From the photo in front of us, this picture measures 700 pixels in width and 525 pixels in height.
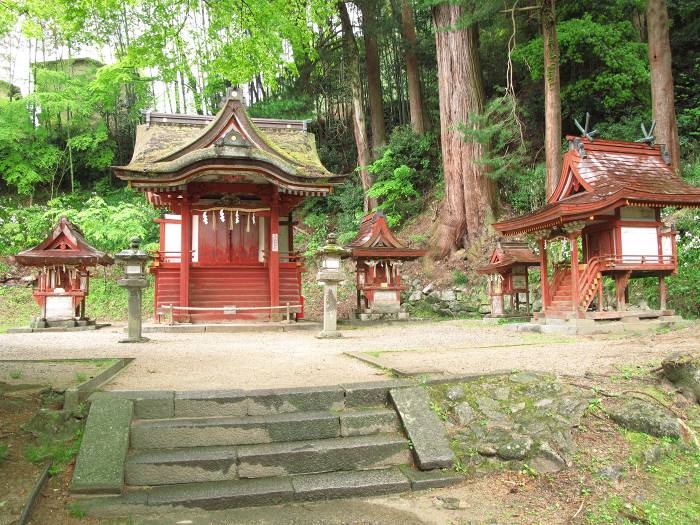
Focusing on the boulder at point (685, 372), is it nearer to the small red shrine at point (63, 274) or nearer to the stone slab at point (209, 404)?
the stone slab at point (209, 404)

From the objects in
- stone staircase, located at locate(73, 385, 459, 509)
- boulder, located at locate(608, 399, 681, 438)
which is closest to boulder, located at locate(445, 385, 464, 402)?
stone staircase, located at locate(73, 385, 459, 509)

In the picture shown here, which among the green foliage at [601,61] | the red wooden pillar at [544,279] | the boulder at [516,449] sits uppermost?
the green foliage at [601,61]

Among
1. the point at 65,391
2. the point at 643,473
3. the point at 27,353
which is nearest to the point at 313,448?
the point at 65,391

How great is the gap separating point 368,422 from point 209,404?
148 centimetres

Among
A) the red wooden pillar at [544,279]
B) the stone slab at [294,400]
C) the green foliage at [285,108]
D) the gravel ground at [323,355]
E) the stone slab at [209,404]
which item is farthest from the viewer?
the green foliage at [285,108]

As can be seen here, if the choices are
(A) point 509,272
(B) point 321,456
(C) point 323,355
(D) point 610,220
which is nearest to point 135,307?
(C) point 323,355

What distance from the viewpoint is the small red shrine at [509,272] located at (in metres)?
13.8

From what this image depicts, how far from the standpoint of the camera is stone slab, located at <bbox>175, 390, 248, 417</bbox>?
4.61m

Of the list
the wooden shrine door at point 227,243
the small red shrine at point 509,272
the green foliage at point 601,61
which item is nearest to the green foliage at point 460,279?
the small red shrine at point 509,272

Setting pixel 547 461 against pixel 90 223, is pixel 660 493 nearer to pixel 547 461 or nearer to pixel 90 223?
pixel 547 461

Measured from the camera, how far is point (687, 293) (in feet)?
40.2

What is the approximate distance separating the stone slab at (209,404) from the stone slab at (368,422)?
3.10 ft

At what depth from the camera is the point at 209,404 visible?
4.65 metres

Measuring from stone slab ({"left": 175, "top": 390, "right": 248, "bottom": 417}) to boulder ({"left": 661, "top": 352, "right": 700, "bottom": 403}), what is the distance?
425 cm
